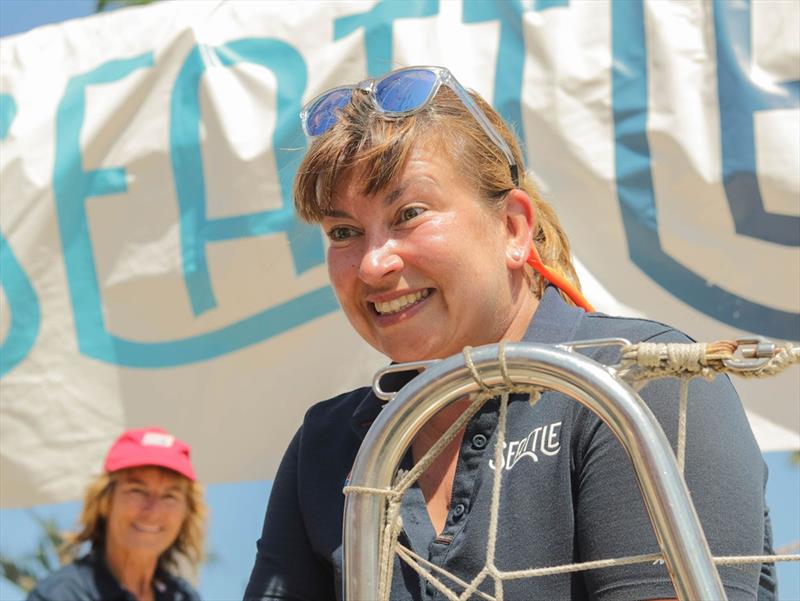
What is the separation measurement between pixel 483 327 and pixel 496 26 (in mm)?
1726

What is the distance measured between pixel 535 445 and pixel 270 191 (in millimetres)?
1949

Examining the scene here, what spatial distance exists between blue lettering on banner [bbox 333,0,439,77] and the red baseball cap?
3.68 feet

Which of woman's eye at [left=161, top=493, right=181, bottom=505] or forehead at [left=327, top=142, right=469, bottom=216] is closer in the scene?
forehead at [left=327, top=142, right=469, bottom=216]

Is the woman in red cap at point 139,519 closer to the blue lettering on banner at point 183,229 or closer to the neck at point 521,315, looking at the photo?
the blue lettering on banner at point 183,229

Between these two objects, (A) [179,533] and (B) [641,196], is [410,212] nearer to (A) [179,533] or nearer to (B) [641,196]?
(B) [641,196]

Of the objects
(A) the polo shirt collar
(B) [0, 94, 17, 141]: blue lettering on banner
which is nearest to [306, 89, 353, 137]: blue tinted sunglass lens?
(A) the polo shirt collar

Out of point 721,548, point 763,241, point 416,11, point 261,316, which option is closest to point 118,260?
point 261,316

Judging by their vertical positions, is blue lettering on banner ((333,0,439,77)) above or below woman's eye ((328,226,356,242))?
above

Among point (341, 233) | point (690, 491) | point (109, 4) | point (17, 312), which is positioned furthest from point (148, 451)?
point (109, 4)

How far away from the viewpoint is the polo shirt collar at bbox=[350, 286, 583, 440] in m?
1.50

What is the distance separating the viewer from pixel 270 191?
3.19m

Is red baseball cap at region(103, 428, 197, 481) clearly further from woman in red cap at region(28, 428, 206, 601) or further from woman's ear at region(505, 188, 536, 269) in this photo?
woman's ear at region(505, 188, 536, 269)

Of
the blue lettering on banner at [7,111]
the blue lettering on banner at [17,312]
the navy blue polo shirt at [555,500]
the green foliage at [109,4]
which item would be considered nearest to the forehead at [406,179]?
the navy blue polo shirt at [555,500]

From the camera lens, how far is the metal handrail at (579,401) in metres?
0.91
